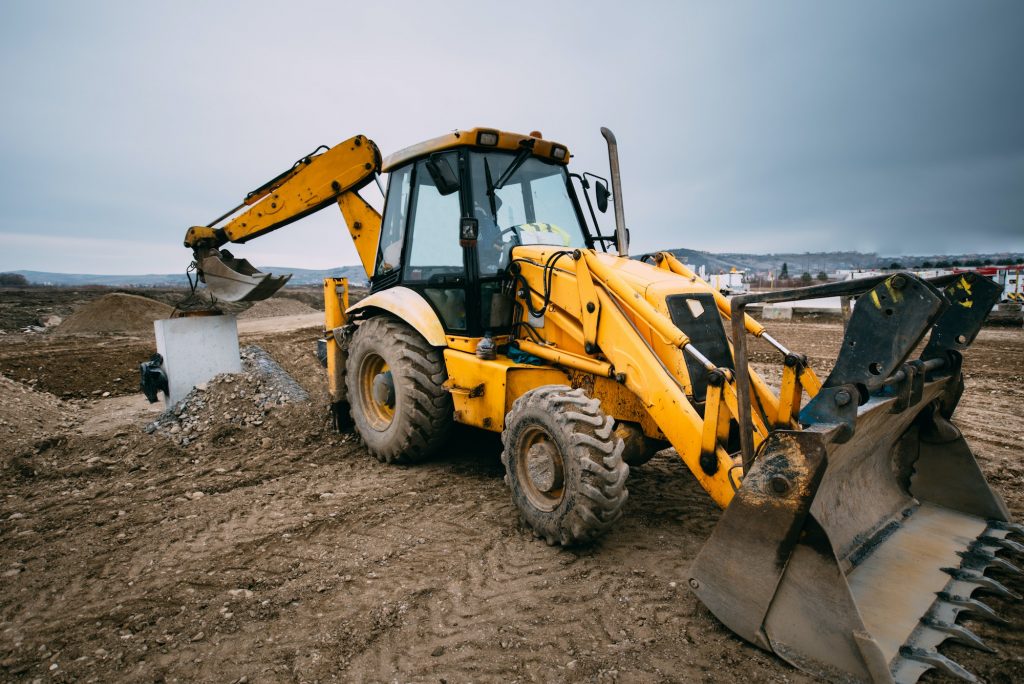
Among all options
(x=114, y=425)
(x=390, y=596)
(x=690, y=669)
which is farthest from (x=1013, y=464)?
(x=114, y=425)

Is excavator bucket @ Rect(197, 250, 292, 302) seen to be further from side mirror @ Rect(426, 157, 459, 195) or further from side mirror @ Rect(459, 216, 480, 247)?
side mirror @ Rect(459, 216, 480, 247)

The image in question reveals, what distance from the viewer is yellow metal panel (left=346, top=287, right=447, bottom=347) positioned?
176 inches

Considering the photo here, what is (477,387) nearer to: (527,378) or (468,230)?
(527,378)

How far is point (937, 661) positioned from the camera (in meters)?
2.18

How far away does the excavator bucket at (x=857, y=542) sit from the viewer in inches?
86.6

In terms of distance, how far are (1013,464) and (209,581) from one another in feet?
20.0

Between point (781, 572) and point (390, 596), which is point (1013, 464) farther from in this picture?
point (390, 596)

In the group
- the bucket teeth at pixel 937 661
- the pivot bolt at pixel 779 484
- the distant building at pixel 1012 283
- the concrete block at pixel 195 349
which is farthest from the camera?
the distant building at pixel 1012 283

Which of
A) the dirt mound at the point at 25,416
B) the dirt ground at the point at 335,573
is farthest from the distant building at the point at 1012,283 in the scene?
the dirt mound at the point at 25,416

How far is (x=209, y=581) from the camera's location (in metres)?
3.14

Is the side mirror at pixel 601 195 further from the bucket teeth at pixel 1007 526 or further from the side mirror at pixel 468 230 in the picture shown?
the bucket teeth at pixel 1007 526

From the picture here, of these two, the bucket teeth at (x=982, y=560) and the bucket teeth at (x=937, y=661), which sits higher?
the bucket teeth at (x=982, y=560)

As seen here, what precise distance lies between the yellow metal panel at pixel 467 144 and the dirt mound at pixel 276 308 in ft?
77.5

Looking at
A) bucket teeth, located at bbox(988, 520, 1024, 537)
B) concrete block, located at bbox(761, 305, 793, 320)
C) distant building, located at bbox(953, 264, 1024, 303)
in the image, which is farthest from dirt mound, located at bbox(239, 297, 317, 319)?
distant building, located at bbox(953, 264, 1024, 303)
